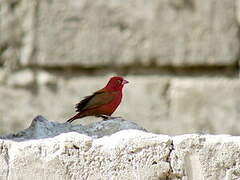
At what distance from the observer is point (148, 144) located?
3742mm

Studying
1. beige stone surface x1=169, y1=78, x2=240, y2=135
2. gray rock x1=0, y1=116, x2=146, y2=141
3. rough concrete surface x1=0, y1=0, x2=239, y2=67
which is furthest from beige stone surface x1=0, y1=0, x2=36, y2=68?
gray rock x1=0, y1=116, x2=146, y2=141

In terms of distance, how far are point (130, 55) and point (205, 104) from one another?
1.66 ft

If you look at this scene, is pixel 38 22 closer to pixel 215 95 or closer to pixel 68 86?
pixel 68 86

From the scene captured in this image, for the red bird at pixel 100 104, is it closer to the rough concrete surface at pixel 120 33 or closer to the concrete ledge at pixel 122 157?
the concrete ledge at pixel 122 157

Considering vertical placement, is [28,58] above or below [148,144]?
above

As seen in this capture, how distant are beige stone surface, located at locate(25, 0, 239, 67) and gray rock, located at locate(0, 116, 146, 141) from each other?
122 inches

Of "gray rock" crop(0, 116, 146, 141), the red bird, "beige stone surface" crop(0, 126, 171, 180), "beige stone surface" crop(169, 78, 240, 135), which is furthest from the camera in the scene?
"beige stone surface" crop(169, 78, 240, 135)

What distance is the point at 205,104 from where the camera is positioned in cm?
712

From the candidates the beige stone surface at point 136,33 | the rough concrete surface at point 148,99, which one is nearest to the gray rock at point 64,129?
the rough concrete surface at point 148,99

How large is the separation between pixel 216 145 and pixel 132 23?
11.0 feet

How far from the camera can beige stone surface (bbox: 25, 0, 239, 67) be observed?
7.07 m

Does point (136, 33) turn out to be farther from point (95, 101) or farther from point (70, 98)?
point (95, 101)

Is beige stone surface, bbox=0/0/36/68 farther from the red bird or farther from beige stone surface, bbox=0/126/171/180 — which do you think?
beige stone surface, bbox=0/126/171/180

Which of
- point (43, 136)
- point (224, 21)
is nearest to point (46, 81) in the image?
point (224, 21)
